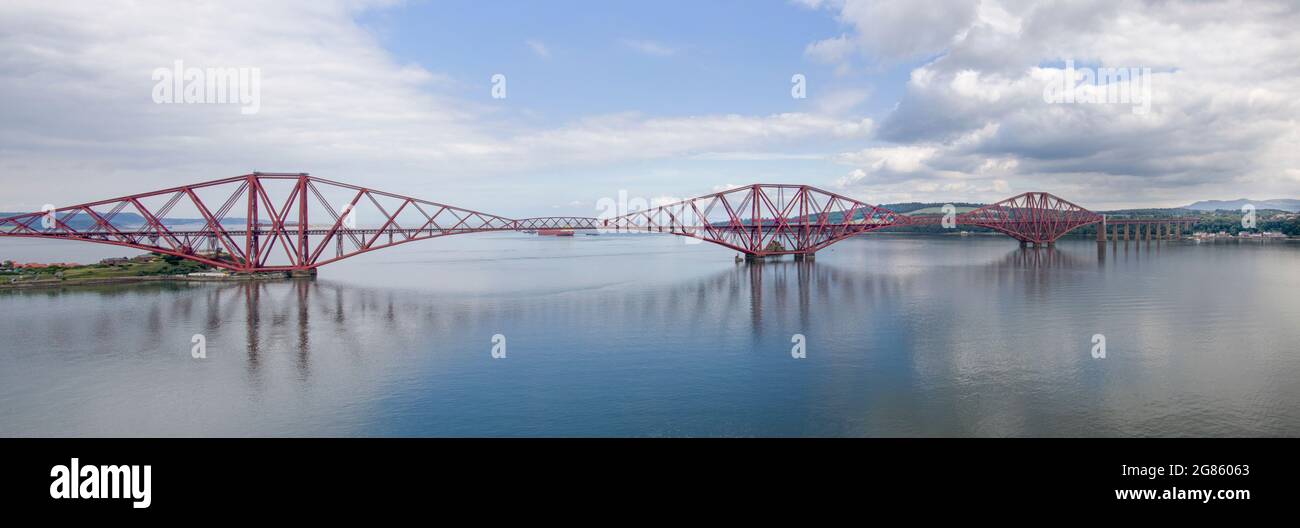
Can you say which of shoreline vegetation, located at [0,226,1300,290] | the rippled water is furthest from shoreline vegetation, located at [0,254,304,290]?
the rippled water

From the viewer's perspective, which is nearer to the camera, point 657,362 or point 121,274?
point 657,362

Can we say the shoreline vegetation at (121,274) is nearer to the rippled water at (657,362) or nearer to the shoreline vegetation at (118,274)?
the shoreline vegetation at (118,274)

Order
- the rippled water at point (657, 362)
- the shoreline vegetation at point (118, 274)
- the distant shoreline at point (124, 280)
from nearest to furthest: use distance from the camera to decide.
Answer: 1. the rippled water at point (657, 362)
2. the distant shoreline at point (124, 280)
3. the shoreline vegetation at point (118, 274)

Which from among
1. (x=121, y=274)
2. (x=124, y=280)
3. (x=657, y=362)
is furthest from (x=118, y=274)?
(x=657, y=362)

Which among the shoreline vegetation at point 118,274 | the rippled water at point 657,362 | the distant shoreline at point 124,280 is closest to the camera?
the rippled water at point 657,362

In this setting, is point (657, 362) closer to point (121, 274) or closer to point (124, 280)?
point (124, 280)

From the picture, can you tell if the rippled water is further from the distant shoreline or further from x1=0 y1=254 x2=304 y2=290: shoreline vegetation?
x1=0 y1=254 x2=304 y2=290: shoreline vegetation

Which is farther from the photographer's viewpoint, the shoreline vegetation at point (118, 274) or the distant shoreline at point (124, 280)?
the shoreline vegetation at point (118, 274)

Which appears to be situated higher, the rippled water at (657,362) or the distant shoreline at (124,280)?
the distant shoreline at (124,280)

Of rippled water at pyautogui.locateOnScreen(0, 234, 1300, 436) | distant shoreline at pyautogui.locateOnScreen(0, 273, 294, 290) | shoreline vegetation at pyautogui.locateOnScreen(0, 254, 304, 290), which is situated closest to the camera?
rippled water at pyautogui.locateOnScreen(0, 234, 1300, 436)

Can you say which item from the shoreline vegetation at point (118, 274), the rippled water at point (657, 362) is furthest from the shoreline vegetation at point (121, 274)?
the rippled water at point (657, 362)
